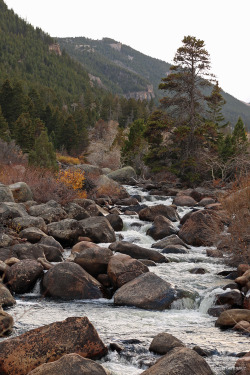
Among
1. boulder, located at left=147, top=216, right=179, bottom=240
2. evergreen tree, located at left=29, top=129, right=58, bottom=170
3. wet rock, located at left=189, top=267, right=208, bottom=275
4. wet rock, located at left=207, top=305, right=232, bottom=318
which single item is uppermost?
evergreen tree, located at left=29, top=129, right=58, bottom=170

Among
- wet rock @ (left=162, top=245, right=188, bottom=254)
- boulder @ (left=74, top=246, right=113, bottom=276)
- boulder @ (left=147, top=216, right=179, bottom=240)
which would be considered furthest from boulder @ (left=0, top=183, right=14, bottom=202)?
wet rock @ (left=162, top=245, right=188, bottom=254)

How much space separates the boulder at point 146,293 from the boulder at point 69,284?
64 cm

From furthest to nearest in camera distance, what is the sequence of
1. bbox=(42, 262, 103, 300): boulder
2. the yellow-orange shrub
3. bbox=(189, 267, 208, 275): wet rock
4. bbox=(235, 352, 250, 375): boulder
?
the yellow-orange shrub
bbox=(189, 267, 208, 275): wet rock
bbox=(42, 262, 103, 300): boulder
bbox=(235, 352, 250, 375): boulder

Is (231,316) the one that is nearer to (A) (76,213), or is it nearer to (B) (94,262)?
(B) (94,262)

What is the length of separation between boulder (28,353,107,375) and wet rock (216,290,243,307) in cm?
413

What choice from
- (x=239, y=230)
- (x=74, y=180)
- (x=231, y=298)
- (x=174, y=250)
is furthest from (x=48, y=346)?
(x=74, y=180)

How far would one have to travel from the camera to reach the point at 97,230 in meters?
13.1

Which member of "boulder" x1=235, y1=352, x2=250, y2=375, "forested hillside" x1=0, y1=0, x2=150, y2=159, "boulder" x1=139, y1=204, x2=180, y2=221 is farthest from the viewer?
"forested hillside" x1=0, y1=0, x2=150, y2=159

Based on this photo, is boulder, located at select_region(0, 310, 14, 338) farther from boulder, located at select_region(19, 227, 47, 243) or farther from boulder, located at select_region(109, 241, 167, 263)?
boulder, located at select_region(19, 227, 47, 243)

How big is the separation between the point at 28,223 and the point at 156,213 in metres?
6.14

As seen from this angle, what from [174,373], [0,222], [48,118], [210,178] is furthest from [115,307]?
[48,118]

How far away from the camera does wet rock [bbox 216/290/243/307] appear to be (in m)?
7.79

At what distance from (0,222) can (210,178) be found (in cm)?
1963

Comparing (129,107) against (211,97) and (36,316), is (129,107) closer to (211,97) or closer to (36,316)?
(211,97)
